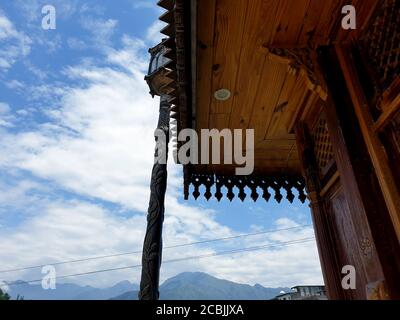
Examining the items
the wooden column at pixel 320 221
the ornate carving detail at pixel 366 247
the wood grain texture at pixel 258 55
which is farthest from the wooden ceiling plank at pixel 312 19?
the ornate carving detail at pixel 366 247

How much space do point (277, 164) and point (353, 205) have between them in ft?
7.84

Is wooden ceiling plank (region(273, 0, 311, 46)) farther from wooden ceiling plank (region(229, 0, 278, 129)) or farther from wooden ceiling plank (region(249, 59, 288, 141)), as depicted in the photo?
wooden ceiling plank (region(249, 59, 288, 141))

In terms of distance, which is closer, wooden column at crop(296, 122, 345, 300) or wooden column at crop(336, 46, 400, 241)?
wooden column at crop(336, 46, 400, 241)

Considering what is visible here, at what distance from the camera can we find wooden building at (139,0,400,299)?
2.13 m

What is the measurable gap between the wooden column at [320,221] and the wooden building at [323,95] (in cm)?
1

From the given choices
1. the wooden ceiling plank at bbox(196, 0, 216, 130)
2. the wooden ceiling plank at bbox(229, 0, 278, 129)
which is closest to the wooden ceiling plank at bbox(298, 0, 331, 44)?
the wooden ceiling plank at bbox(229, 0, 278, 129)

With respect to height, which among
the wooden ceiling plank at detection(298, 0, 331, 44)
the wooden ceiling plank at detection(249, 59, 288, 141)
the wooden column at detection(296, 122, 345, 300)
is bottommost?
the wooden column at detection(296, 122, 345, 300)

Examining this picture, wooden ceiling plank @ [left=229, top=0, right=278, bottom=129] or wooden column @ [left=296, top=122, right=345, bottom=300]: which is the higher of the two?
wooden ceiling plank @ [left=229, top=0, right=278, bottom=129]

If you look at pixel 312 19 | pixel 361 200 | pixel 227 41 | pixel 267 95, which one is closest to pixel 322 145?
pixel 267 95

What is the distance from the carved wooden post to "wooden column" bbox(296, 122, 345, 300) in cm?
212

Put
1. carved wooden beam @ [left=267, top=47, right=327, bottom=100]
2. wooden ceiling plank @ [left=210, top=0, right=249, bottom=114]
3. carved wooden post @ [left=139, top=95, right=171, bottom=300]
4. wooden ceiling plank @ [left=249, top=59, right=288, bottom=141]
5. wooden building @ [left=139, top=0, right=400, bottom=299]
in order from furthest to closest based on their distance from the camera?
carved wooden post @ [left=139, top=95, right=171, bottom=300]
wooden ceiling plank @ [left=249, top=59, right=288, bottom=141]
carved wooden beam @ [left=267, top=47, right=327, bottom=100]
wooden ceiling plank @ [left=210, top=0, right=249, bottom=114]
wooden building @ [left=139, top=0, right=400, bottom=299]

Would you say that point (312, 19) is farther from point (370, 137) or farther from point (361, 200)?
point (361, 200)

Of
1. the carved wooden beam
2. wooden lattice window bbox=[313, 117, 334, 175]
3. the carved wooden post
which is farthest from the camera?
the carved wooden post
